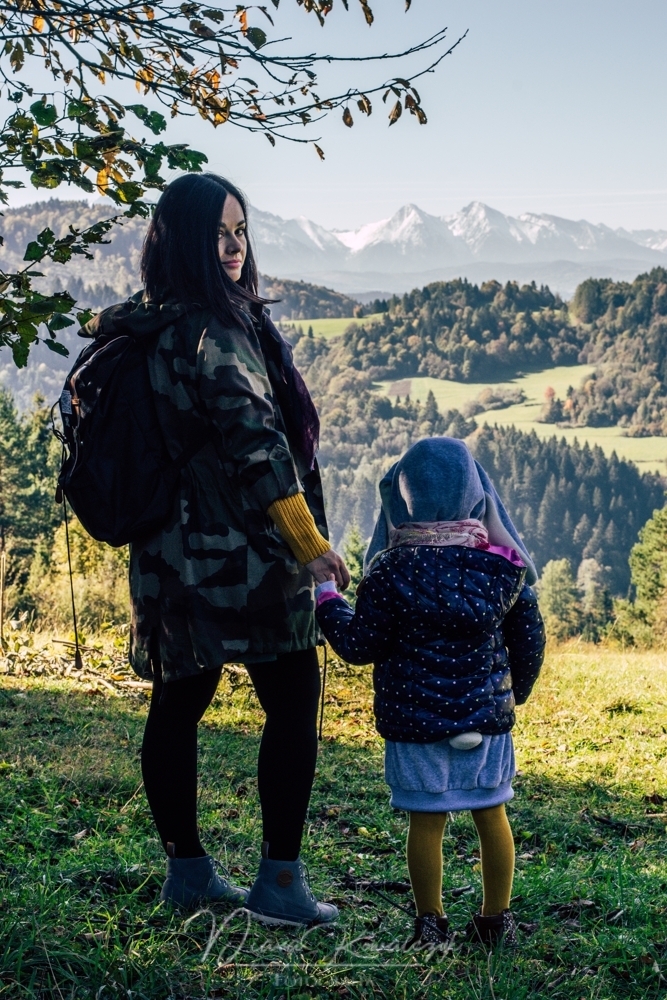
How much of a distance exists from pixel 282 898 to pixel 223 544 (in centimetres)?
85

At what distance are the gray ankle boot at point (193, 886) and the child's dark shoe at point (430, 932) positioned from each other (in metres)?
0.42

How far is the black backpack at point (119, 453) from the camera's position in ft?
7.23

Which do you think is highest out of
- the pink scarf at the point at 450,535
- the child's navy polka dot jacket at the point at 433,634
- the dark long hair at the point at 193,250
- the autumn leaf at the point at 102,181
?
the autumn leaf at the point at 102,181

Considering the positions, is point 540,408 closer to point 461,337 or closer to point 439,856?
point 461,337

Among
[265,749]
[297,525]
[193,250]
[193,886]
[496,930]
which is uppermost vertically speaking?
[193,250]

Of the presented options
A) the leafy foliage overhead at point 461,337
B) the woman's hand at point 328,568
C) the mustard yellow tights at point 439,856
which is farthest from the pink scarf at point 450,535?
the leafy foliage overhead at point 461,337

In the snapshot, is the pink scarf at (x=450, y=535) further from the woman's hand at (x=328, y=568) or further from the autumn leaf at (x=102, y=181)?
the autumn leaf at (x=102, y=181)

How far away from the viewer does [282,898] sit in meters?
2.33

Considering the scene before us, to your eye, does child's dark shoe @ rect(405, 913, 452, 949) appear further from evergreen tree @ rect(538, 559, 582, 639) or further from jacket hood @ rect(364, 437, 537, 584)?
evergreen tree @ rect(538, 559, 582, 639)

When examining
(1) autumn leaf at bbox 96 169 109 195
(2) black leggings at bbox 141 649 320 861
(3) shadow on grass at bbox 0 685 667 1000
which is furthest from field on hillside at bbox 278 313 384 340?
(2) black leggings at bbox 141 649 320 861

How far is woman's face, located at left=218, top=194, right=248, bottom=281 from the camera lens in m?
2.31

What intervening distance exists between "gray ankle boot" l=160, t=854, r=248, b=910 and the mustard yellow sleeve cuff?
81 cm

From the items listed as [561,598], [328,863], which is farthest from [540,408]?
[328,863]

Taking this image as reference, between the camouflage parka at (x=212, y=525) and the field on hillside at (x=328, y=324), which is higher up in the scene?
the field on hillside at (x=328, y=324)
